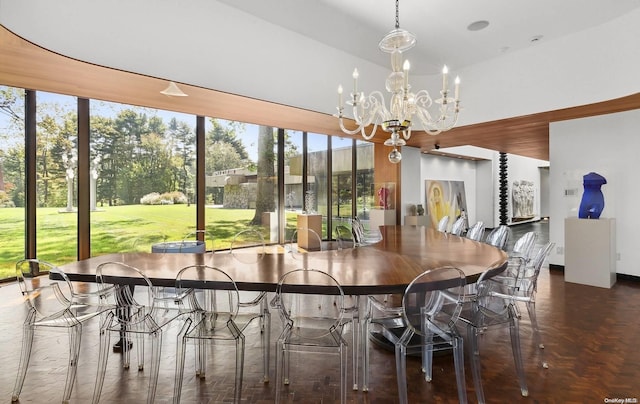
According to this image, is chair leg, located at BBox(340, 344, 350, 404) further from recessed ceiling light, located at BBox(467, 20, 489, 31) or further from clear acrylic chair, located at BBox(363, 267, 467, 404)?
recessed ceiling light, located at BBox(467, 20, 489, 31)

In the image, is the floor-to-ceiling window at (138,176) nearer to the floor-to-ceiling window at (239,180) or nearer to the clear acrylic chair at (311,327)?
the floor-to-ceiling window at (239,180)

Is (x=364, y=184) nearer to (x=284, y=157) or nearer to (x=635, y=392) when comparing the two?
(x=284, y=157)

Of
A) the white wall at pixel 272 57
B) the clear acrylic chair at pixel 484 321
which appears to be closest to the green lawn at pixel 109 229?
the white wall at pixel 272 57

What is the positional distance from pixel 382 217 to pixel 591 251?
443 centimetres

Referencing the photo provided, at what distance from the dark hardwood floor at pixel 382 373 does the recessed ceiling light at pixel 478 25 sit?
4.18 m

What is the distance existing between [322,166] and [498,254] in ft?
23.6

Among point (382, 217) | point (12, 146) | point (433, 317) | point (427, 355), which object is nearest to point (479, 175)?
point (382, 217)

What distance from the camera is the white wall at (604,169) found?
225 inches

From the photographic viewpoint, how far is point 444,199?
12.3 metres

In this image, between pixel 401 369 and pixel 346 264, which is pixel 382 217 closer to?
pixel 346 264

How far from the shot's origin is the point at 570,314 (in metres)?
4.10

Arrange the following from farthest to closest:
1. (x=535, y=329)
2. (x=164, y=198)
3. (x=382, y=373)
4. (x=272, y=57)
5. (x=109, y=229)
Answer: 1. (x=164, y=198)
2. (x=109, y=229)
3. (x=272, y=57)
4. (x=535, y=329)
5. (x=382, y=373)

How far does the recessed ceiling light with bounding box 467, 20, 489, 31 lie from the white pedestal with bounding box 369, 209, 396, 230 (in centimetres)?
474

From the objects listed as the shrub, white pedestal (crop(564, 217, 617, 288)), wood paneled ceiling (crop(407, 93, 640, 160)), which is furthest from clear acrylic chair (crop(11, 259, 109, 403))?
wood paneled ceiling (crop(407, 93, 640, 160))
